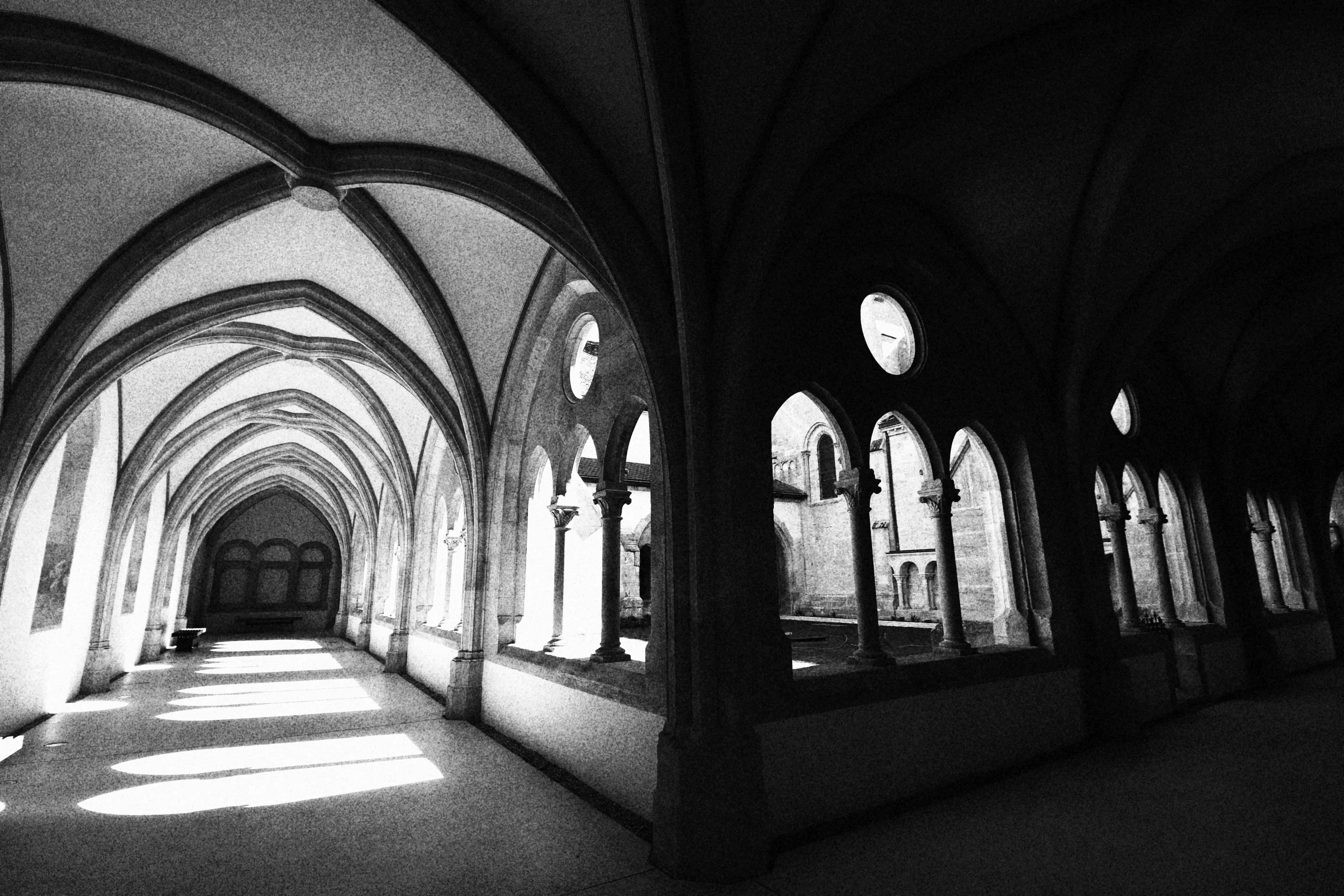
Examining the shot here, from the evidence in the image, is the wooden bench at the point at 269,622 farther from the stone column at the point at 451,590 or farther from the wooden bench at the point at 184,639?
the stone column at the point at 451,590

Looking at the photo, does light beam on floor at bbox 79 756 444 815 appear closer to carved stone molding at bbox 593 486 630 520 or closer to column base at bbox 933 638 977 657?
carved stone molding at bbox 593 486 630 520

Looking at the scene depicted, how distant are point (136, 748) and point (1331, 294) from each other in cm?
1363

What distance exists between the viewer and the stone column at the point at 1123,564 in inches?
275

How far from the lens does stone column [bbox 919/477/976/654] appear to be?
493cm

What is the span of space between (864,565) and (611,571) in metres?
2.09

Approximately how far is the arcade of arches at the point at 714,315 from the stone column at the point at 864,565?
35 mm

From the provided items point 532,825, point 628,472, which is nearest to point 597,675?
point 532,825

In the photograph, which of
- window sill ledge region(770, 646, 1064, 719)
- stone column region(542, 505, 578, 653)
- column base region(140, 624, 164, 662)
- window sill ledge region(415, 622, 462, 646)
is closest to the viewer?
window sill ledge region(770, 646, 1064, 719)

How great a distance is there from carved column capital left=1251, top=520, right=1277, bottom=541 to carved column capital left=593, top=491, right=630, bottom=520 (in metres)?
10.4

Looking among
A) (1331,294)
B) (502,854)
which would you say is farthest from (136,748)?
(1331,294)

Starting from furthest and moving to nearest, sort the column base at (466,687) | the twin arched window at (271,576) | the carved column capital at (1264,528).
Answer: the twin arched window at (271,576) → the carved column capital at (1264,528) → the column base at (466,687)

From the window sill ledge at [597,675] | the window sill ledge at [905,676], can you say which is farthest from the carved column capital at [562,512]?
the window sill ledge at [905,676]

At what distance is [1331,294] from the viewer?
7.35 metres

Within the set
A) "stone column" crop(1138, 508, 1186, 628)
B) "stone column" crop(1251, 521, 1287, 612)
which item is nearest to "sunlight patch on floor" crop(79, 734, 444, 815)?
"stone column" crop(1138, 508, 1186, 628)
